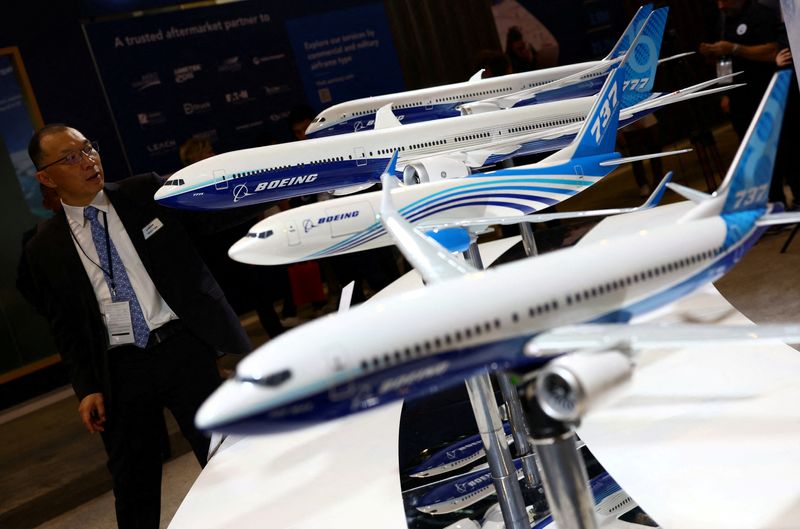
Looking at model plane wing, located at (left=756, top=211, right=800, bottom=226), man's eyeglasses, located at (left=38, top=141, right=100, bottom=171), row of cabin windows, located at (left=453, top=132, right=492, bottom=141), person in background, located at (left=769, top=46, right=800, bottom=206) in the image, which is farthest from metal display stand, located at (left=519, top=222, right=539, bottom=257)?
person in background, located at (left=769, top=46, right=800, bottom=206)

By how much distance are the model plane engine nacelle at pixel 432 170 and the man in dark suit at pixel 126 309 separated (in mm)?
1495

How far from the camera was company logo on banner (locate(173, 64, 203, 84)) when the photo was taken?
412 inches

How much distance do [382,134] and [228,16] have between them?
6945 mm

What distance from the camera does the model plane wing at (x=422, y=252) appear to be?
2938mm

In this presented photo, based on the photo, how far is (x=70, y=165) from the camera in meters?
4.63

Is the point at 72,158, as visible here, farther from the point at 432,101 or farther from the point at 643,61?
the point at 643,61

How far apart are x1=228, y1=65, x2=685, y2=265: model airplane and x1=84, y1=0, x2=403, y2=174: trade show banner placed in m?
6.86

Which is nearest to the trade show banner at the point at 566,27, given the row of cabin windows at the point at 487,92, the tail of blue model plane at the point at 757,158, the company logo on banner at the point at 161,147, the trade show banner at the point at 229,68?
the trade show banner at the point at 229,68

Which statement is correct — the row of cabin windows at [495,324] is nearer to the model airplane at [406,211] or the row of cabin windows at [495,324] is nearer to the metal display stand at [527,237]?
the model airplane at [406,211]

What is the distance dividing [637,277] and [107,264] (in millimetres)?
3183

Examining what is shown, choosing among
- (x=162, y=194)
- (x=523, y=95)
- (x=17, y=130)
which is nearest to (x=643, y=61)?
(x=523, y=95)

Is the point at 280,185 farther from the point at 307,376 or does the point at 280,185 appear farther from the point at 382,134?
the point at 307,376

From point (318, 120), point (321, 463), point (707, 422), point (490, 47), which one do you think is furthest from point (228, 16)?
point (707, 422)

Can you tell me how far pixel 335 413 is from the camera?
240 cm
